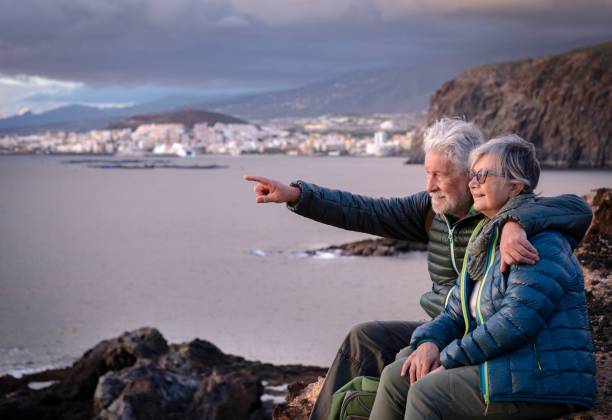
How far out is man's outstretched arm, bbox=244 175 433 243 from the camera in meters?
3.19

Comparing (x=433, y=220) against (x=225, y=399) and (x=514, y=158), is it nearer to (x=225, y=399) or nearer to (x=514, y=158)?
(x=514, y=158)

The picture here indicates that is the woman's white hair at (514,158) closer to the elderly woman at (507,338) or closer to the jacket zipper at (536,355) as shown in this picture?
the elderly woman at (507,338)

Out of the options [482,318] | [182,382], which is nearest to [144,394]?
[182,382]

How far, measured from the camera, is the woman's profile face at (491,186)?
7.76ft

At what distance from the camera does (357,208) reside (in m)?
3.26

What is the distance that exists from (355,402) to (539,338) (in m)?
0.73

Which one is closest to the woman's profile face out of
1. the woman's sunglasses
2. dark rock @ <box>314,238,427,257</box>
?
the woman's sunglasses

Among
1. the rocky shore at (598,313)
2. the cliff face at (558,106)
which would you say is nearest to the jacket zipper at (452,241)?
the rocky shore at (598,313)

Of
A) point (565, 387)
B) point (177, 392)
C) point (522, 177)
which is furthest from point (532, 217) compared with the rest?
point (177, 392)

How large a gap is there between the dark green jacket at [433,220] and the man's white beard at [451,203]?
1.6 inches

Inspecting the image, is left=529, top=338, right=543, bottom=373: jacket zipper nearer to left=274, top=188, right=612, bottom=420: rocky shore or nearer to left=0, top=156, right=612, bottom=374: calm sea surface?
left=274, top=188, right=612, bottom=420: rocky shore

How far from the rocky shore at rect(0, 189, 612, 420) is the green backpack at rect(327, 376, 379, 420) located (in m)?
0.70

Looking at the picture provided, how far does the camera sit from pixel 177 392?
6.36 meters

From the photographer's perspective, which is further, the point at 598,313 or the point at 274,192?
the point at 598,313
